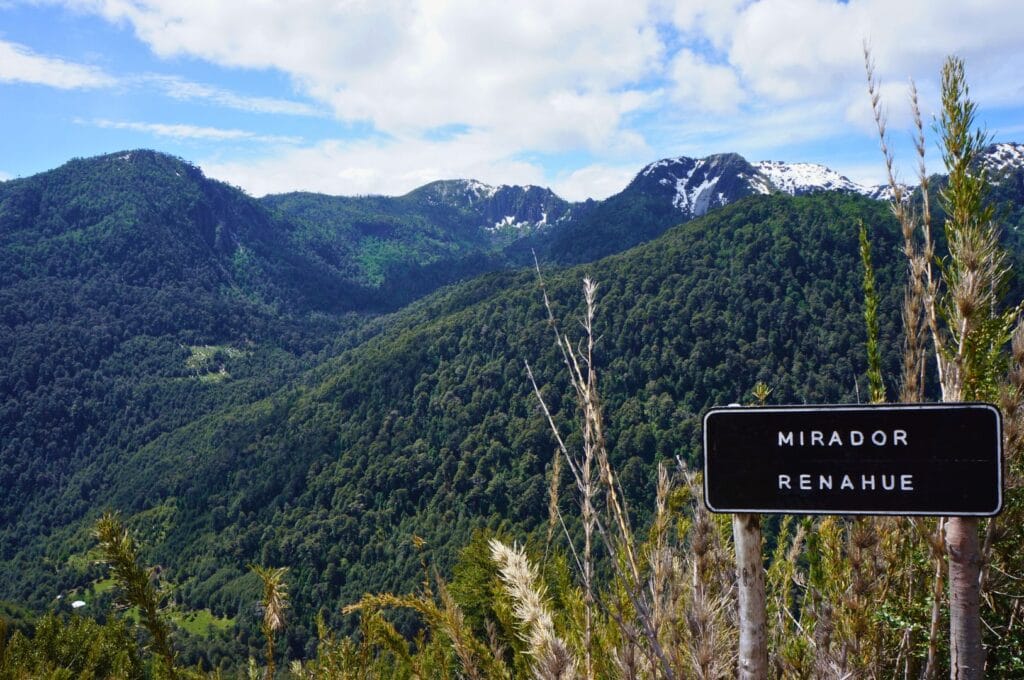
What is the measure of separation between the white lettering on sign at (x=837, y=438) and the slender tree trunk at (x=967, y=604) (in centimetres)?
16

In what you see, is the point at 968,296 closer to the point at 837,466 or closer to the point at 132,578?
the point at 837,466

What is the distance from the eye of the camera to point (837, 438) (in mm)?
1082

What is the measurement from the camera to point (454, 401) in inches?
4262

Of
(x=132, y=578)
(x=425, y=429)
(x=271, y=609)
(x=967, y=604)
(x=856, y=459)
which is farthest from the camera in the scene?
(x=425, y=429)

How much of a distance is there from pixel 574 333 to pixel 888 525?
364 ft

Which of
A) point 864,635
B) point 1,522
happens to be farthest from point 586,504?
point 1,522

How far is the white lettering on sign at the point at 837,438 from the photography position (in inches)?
41.4

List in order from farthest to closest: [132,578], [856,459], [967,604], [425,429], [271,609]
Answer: [425,429] < [271,609] < [132,578] < [856,459] < [967,604]

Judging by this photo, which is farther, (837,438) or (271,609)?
(271,609)

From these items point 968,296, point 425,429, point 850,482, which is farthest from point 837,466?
point 425,429

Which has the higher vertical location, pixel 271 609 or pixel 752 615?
pixel 752 615

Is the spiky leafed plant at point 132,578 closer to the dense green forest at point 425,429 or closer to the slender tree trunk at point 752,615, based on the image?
the slender tree trunk at point 752,615

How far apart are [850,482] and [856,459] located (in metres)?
0.04

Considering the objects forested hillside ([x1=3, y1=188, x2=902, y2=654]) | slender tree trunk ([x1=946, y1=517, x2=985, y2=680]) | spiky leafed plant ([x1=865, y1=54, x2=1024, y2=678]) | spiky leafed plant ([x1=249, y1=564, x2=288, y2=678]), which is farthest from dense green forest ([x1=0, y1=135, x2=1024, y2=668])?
slender tree trunk ([x1=946, y1=517, x2=985, y2=680])
